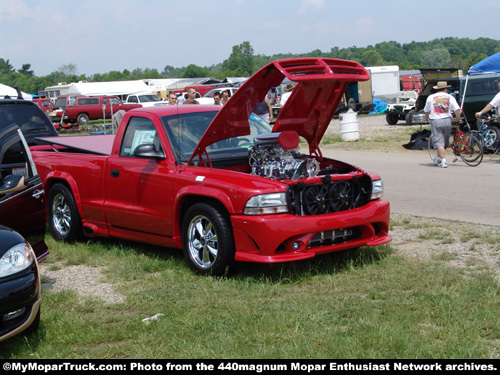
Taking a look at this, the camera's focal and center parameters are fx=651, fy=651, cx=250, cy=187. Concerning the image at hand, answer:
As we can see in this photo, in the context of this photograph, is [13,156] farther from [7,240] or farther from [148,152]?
[7,240]

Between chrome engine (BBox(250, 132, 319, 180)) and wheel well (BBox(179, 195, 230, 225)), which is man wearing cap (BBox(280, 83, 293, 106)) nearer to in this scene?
chrome engine (BBox(250, 132, 319, 180))

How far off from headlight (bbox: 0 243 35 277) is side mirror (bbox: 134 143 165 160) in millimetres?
2089

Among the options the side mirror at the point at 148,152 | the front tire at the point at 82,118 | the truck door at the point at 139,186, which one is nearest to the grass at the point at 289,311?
the truck door at the point at 139,186

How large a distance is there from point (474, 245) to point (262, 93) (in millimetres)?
2904

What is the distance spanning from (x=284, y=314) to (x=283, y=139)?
2399 millimetres

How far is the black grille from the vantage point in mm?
6180

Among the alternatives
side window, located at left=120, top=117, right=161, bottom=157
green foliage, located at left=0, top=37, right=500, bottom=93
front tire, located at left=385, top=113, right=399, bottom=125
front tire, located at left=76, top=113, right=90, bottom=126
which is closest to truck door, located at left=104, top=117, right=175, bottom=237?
side window, located at left=120, top=117, right=161, bottom=157

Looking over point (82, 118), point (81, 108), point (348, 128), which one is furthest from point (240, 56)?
point (348, 128)

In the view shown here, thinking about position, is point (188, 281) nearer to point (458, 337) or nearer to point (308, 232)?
point (308, 232)

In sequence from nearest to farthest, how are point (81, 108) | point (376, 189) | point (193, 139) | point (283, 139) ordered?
point (376, 189) → point (283, 139) → point (193, 139) → point (81, 108)

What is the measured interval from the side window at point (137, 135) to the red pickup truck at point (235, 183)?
1 cm

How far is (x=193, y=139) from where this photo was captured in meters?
7.11

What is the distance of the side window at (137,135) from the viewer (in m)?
7.21

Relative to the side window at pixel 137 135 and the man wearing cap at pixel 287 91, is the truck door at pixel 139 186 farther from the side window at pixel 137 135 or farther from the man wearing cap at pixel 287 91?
the man wearing cap at pixel 287 91
